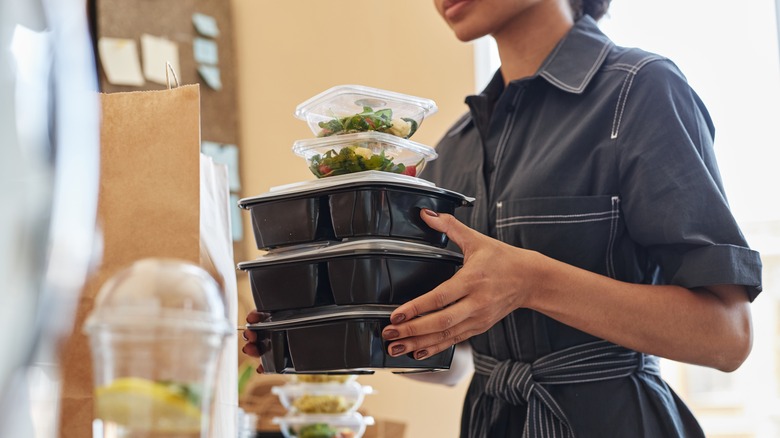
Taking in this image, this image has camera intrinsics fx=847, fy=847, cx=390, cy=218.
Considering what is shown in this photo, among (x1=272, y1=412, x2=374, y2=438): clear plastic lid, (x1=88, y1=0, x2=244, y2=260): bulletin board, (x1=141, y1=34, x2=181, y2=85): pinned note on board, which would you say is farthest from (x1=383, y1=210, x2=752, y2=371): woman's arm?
(x1=141, y1=34, x2=181, y2=85): pinned note on board

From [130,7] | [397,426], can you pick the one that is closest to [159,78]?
[130,7]

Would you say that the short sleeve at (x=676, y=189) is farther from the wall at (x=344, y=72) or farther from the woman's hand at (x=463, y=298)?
the wall at (x=344, y=72)

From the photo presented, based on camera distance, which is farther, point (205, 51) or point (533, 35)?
point (205, 51)

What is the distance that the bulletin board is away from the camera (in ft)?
9.25

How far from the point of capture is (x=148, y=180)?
0.97 meters

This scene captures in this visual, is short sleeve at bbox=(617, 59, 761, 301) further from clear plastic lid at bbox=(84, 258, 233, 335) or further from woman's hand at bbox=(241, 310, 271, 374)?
clear plastic lid at bbox=(84, 258, 233, 335)

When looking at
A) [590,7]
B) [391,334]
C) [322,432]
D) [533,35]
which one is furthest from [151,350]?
[322,432]

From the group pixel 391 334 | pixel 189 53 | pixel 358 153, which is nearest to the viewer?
pixel 391 334

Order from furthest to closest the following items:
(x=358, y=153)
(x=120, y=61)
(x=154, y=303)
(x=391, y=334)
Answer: (x=120, y=61) < (x=358, y=153) < (x=391, y=334) < (x=154, y=303)

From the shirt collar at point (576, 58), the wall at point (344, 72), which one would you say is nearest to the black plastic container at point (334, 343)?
the shirt collar at point (576, 58)

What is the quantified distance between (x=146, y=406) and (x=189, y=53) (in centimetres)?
284

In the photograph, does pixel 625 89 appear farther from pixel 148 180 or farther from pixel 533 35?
pixel 148 180

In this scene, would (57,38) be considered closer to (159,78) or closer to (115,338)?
(115,338)

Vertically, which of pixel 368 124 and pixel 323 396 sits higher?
pixel 368 124
